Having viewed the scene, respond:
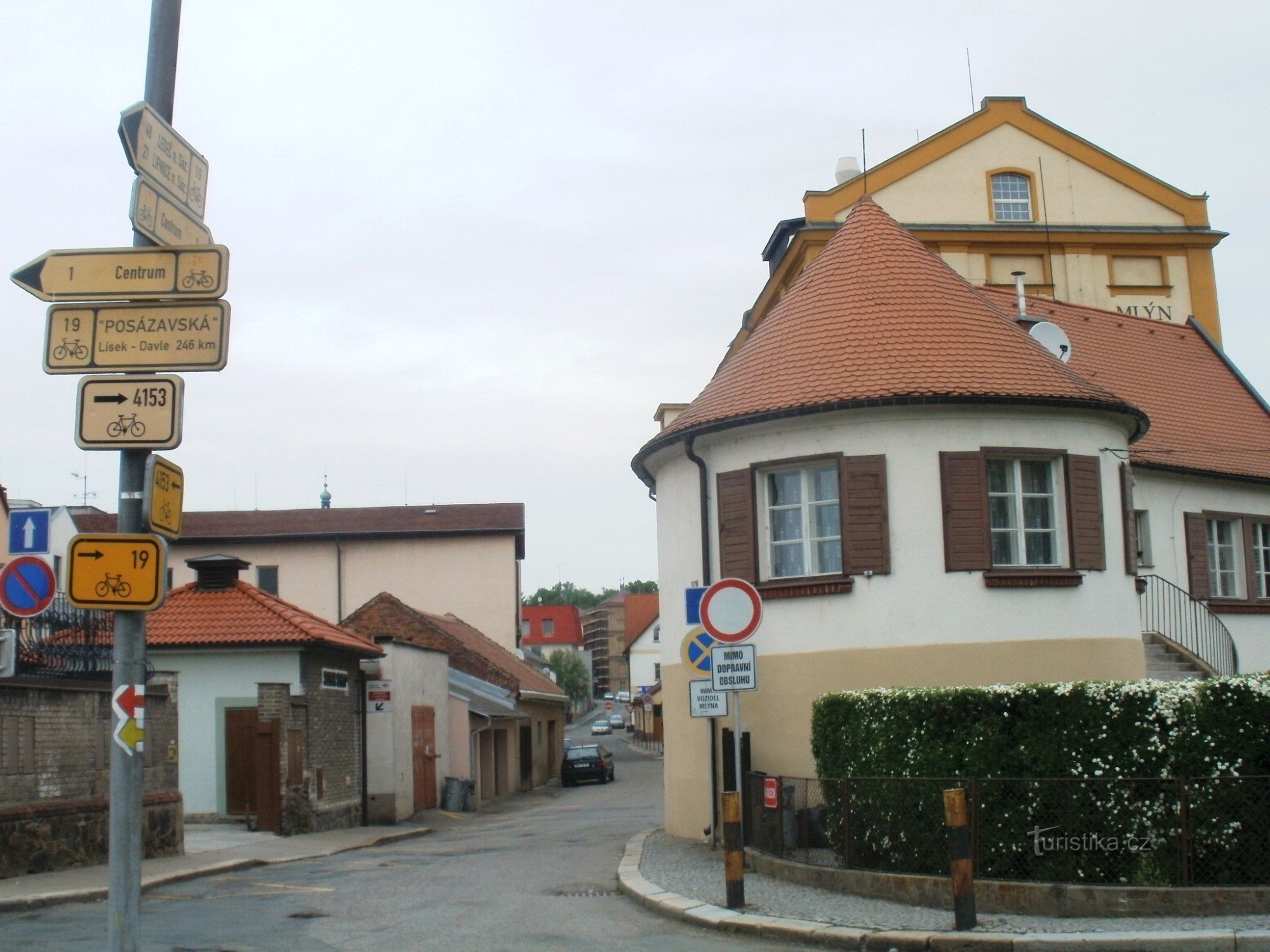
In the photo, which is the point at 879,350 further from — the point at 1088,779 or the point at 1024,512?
the point at 1088,779

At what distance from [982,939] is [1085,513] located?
28.7 ft

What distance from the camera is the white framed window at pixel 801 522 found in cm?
1803

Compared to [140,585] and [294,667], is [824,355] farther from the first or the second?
[140,585]

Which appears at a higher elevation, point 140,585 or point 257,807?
point 140,585

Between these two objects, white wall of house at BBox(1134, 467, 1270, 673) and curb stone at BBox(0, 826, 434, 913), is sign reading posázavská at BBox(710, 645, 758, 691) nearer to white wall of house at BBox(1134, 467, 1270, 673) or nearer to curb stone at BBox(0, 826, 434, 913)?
curb stone at BBox(0, 826, 434, 913)

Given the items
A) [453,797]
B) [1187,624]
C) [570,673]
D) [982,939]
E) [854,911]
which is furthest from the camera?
[570,673]

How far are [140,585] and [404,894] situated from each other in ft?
28.4

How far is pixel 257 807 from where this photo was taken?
24.0 metres

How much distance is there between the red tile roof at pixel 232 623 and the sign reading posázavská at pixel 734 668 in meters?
12.2

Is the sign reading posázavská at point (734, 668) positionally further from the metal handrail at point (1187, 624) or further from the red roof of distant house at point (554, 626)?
the red roof of distant house at point (554, 626)

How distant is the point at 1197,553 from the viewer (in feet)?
77.1

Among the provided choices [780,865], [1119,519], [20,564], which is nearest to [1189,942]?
[780,865]

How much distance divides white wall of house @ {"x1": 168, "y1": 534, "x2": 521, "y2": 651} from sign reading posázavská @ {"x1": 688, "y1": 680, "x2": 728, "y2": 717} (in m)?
42.8

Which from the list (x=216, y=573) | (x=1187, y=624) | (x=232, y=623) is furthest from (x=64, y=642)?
(x=1187, y=624)
